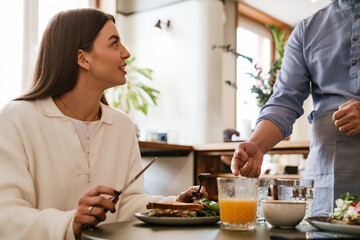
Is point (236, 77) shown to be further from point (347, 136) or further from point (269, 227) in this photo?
point (269, 227)

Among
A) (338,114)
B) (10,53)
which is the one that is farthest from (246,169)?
(10,53)

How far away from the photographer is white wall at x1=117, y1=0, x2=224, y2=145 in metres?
4.86

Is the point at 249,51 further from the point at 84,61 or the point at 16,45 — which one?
the point at 84,61

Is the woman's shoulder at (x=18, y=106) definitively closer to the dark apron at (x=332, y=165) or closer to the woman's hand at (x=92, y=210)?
the woman's hand at (x=92, y=210)

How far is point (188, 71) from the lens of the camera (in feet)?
16.2

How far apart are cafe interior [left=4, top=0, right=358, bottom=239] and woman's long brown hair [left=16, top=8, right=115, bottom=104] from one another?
1.73m

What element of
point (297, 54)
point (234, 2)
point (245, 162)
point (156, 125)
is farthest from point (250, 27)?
point (245, 162)

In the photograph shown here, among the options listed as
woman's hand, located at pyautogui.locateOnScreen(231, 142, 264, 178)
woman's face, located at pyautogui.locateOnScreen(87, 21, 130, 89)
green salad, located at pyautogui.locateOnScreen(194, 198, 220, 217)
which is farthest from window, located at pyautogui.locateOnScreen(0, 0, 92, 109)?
green salad, located at pyautogui.locateOnScreen(194, 198, 220, 217)

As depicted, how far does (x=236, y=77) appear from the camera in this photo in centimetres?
618

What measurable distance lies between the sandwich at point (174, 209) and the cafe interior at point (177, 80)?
2.24 meters

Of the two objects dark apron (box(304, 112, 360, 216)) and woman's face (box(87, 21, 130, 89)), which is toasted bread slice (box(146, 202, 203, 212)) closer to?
dark apron (box(304, 112, 360, 216))

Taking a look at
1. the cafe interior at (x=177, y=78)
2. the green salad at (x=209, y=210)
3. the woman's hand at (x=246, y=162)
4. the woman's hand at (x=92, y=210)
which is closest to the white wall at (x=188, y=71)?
the cafe interior at (x=177, y=78)

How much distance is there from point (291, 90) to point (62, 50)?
84cm

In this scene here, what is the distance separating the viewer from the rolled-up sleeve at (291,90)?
1669 mm
